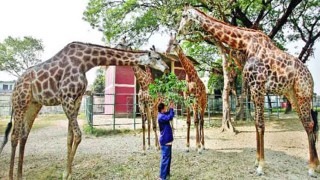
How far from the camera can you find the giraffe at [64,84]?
5145 millimetres

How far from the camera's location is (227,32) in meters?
6.54

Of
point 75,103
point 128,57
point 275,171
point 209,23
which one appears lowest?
point 275,171

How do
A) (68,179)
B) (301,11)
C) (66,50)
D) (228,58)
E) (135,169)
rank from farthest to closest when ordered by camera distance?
(301,11), (228,58), (135,169), (66,50), (68,179)

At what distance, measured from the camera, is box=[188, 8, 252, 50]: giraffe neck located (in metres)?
6.46

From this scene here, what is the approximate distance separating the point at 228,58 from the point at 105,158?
349 inches

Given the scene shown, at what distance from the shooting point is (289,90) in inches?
242

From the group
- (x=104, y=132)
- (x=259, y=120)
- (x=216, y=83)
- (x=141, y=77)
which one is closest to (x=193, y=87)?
(x=141, y=77)

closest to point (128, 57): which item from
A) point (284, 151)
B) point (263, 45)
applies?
point (263, 45)

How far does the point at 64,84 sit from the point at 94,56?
864mm

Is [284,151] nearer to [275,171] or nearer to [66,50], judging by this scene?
[275,171]

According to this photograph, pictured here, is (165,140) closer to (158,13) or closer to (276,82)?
(276,82)

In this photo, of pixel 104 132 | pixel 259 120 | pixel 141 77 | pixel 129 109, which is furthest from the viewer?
pixel 129 109

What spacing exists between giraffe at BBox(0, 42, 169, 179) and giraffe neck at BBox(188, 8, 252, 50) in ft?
5.84

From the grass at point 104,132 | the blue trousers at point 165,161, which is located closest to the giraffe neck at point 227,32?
the blue trousers at point 165,161
